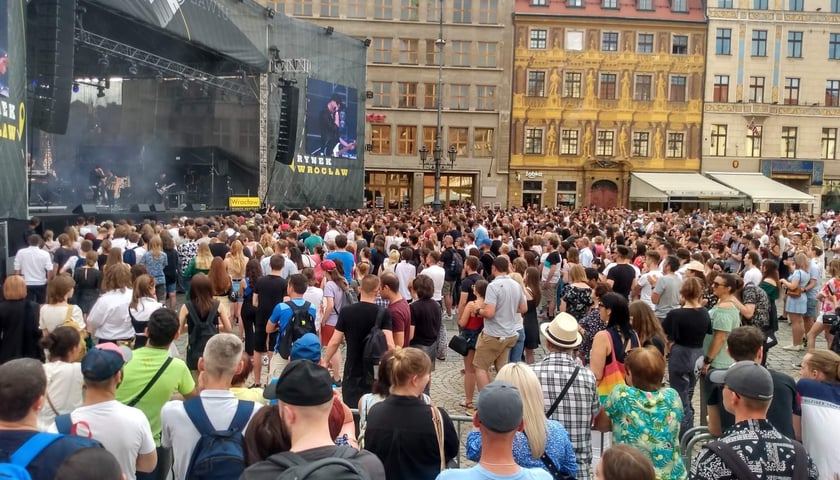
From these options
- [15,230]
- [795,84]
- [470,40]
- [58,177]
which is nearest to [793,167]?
[795,84]

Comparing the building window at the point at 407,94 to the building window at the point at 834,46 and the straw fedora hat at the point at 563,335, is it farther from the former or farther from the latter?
the straw fedora hat at the point at 563,335

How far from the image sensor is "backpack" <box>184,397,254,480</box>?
3553 millimetres

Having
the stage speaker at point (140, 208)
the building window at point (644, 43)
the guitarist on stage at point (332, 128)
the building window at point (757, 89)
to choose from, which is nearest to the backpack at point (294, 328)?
the stage speaker at point (140, 208)

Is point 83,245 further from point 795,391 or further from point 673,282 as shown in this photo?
point 795,391

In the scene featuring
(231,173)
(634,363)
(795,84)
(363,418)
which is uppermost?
(795,84)

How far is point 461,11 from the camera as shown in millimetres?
44750

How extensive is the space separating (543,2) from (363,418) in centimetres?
4513

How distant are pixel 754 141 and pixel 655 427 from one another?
1842 inches

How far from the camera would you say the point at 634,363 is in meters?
4.33

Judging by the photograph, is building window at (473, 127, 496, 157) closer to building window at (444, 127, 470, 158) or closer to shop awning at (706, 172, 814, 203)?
building window at (444, 127, 470, 158)

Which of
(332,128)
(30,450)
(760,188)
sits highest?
(332,128)

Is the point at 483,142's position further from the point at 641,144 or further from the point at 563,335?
the point at 563,335

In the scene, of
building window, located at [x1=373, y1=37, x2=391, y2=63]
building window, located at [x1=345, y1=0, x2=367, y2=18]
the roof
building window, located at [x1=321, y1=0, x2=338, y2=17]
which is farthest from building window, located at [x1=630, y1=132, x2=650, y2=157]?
building window, located at [x1=321, y1=0, x2=338, y2=17]

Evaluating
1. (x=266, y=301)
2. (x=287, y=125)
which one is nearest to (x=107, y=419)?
(x=266, y=301)
